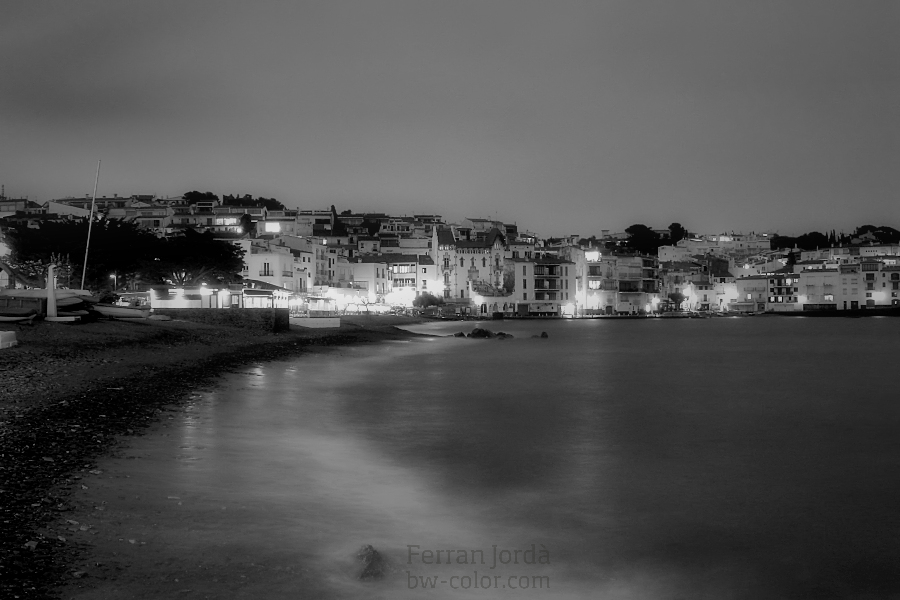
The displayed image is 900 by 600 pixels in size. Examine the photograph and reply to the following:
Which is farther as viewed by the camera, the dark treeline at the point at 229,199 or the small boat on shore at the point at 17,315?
the dark treeline at the point at 229,199

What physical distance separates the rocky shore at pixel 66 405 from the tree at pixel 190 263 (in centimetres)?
2057

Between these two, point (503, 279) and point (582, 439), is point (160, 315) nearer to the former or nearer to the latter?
point (582, 439)

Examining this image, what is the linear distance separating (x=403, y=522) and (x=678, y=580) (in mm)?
3275

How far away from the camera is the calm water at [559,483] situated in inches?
308

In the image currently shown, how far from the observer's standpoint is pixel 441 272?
99.1m

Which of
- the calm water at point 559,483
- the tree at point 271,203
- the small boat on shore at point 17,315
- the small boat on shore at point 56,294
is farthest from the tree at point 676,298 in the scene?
the small boat on shore at point 17,315

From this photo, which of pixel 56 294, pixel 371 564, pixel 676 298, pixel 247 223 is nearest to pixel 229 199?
pixel 247 223

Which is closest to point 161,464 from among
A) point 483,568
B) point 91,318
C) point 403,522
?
point 403,522

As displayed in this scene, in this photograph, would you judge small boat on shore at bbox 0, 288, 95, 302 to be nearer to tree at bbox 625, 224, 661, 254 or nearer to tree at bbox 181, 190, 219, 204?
tree at bbox 181, 190, 219, 204

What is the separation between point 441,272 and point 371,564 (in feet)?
302

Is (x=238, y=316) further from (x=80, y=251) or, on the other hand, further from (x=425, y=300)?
(x=425, y=300)

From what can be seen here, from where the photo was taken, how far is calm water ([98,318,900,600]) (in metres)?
7.82

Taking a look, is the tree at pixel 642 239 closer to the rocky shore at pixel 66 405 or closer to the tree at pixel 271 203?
the tree at pixel 271 203

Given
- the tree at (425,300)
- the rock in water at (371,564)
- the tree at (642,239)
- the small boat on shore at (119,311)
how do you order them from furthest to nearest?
1. the tree at (642,239)
2. the tree at (425,300)
3. the small boat on shore at (119,311)
4. the rock in water at (371,564)
